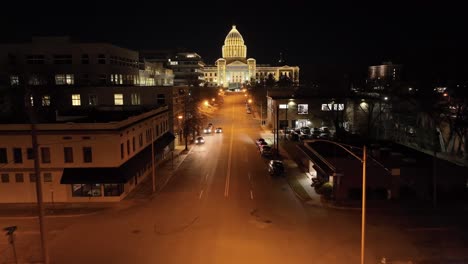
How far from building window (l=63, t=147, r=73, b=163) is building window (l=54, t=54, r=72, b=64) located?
36858 millimetres

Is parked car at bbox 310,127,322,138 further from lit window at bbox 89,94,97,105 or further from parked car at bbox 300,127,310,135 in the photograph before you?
lit window at bbox 89,94,97,105

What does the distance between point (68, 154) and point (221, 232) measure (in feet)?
43.8

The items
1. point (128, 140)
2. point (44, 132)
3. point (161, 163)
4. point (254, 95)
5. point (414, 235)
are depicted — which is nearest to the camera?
point (414, 235)

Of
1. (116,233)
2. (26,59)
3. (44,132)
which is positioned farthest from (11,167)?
(26,59)

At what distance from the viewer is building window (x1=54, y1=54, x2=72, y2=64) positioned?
2340 inches

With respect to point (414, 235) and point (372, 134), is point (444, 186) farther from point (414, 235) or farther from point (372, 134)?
point (372, 134)

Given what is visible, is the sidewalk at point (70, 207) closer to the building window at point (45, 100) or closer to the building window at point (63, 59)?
the building window at point (45, 100)

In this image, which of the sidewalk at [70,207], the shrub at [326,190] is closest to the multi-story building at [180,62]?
the sidewalk at [70,207]

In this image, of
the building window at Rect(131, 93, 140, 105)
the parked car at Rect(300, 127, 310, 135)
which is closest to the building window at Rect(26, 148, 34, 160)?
the building window at Rect(131, 93, 140, 105)

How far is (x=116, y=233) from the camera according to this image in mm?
22344

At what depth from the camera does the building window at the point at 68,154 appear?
91.5 ft

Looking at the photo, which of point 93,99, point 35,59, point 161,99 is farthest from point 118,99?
point 35,59

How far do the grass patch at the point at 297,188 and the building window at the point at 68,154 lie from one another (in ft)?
56.9

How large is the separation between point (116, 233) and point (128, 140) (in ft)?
33.6
